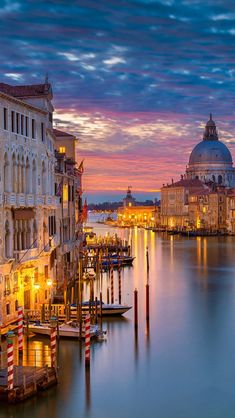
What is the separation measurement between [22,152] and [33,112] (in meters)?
1.38

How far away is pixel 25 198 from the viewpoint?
1872cm

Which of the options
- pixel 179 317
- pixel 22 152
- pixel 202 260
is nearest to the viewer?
A: pixel 22 152

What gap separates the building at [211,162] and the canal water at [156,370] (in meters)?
99.4

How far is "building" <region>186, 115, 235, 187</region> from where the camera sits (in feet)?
412

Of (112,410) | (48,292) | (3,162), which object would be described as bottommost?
(112,410)

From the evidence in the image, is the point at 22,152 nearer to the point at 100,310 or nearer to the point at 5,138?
the point at 5,138

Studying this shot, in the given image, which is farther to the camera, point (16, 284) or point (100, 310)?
point (100, 310)

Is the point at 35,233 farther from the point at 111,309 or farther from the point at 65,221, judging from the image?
the point at 65,221

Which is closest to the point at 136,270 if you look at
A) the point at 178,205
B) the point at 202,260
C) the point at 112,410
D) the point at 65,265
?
the point at 202,260

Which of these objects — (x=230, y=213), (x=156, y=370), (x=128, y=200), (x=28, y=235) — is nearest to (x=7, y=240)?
(x=28, y=235)

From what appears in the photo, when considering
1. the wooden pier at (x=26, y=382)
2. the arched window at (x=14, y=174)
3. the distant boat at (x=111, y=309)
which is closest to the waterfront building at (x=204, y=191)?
the distant boat at (x=111, y=309)

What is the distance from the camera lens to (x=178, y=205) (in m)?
111

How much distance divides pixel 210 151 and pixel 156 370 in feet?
367

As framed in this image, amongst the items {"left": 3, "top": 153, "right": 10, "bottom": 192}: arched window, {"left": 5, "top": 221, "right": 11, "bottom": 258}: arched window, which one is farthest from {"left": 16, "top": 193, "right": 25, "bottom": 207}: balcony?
{"left": 5, "top": 221, "right": 11, "bottom": 258}: arched window
